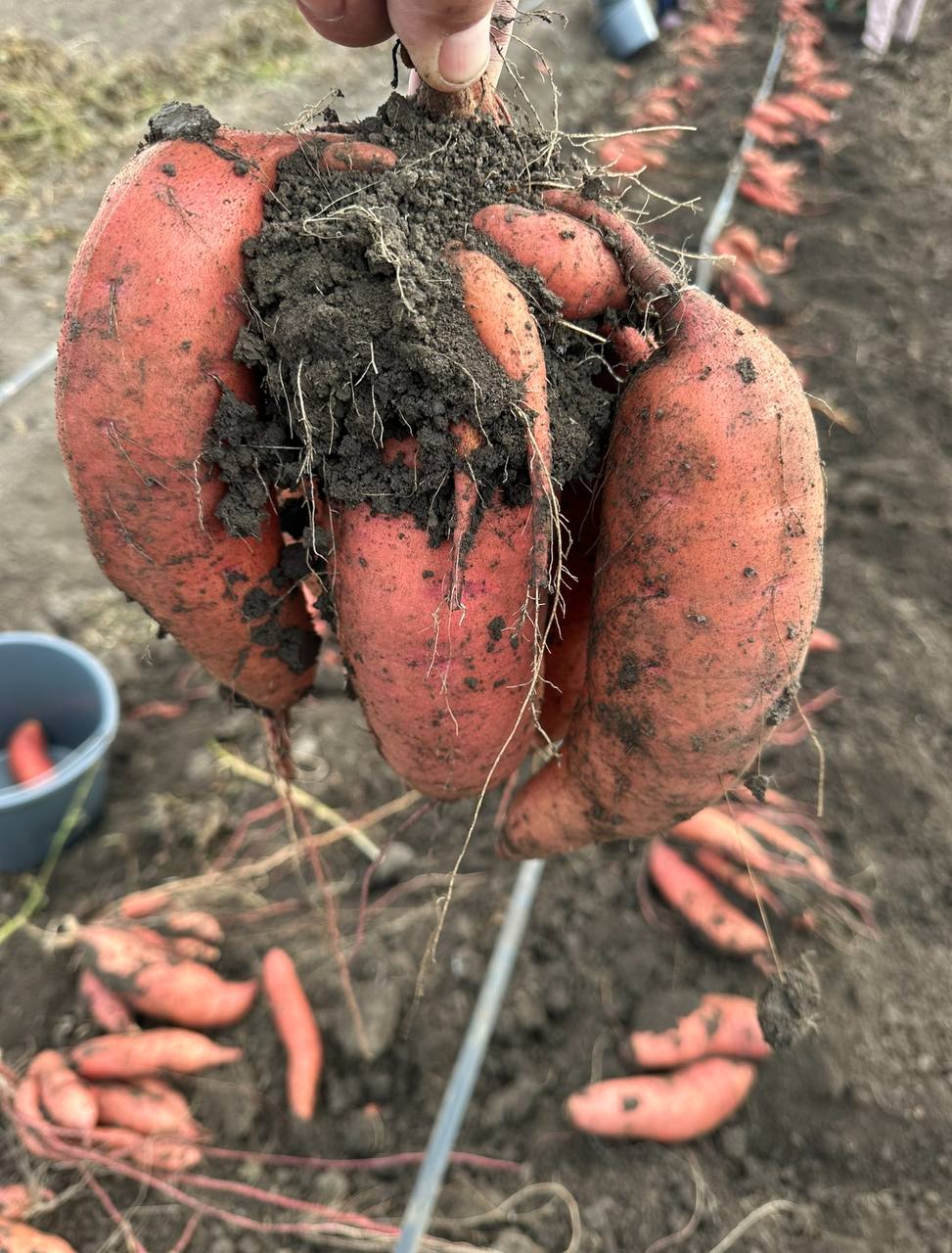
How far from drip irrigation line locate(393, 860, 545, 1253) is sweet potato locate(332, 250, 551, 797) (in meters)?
0.78

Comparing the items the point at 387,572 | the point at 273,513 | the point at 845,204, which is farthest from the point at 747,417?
the point at 845,204

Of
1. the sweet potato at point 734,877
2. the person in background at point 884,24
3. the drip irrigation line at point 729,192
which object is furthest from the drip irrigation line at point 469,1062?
the person in background at point 884,24

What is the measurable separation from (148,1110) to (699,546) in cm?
146

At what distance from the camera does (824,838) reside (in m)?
2.05

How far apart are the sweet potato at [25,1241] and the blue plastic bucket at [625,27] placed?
733 cm


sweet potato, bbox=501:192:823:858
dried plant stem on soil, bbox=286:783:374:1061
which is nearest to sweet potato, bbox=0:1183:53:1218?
dried plant stem on soil, bbox=286:783:374:1061

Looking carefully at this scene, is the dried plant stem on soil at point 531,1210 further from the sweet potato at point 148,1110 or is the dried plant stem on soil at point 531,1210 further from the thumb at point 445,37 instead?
the thumb at point 445,37

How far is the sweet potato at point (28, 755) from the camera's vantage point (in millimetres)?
2119

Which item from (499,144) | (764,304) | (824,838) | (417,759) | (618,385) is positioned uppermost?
(499,144)

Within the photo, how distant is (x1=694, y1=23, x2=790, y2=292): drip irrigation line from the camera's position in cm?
352

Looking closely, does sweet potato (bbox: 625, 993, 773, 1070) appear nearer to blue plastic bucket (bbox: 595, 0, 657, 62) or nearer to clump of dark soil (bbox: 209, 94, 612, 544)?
clump of dark soil (bbox: 209, 94, 612, 544)

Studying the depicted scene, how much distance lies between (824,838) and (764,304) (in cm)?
248

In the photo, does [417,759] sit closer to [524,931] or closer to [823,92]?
[524,931]

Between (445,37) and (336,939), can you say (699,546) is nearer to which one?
(445,37)
